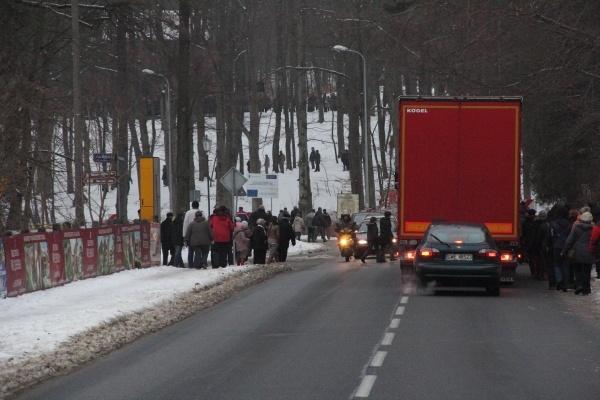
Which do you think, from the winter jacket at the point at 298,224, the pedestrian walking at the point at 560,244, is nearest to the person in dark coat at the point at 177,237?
the pedestrian walking at the point at 560,244

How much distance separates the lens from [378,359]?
42.7 feet

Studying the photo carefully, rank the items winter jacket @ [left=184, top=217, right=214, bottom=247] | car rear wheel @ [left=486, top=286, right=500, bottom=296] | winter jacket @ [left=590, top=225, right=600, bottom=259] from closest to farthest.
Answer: winter jacket @ [left=590, top=225, right=600, bottom=259], car rear wheel @ [left=486, top=286, right=500, bottom=296], winter jacket @ [left=184, top=217, right=214, bottom=247]

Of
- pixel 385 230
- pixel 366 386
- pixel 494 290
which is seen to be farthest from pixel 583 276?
pixel 385 230

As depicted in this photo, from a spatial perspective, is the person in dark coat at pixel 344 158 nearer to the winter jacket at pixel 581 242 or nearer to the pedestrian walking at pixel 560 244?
the pedestrian walking at pixel 560 244

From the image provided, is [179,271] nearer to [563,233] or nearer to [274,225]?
[274,225]

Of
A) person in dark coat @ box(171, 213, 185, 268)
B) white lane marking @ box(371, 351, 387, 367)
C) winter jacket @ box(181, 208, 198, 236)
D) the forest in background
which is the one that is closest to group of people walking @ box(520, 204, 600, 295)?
the forest in background

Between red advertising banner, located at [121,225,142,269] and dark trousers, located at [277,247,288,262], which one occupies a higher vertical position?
red advertising banner, located at [121,225,142,269]

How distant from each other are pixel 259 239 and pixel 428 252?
1210 cm

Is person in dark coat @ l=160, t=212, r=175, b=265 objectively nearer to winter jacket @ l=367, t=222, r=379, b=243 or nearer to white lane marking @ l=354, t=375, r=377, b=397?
winter jacket @ l=367, t=222, r=379, b=243

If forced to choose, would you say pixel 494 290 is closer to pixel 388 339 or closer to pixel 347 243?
pixel 388 339

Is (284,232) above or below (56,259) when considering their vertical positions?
below

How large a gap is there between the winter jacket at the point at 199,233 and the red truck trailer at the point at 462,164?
25.0ft

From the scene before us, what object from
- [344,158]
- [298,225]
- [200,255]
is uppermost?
[344,158]

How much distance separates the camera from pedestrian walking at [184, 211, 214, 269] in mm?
30688
